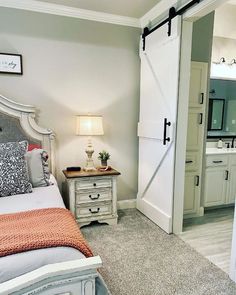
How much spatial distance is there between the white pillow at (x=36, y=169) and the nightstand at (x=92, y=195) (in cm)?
37

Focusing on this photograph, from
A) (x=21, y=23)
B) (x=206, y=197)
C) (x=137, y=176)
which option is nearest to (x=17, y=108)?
(x=21, y=23)

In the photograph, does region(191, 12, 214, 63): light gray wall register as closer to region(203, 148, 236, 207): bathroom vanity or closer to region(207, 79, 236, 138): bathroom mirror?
region(207, 79, 236, 138): bathroom mirror

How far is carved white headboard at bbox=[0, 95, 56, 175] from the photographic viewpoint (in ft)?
9.13

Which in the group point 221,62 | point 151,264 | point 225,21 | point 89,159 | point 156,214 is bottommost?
point 151,264

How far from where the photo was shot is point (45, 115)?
10.1ft

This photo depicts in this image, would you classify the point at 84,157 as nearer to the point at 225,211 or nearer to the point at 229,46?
the point at 225,211

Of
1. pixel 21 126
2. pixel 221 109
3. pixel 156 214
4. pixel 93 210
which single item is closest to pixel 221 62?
pixel 221 109

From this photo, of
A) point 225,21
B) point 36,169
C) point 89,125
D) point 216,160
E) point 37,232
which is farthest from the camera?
point 225,21

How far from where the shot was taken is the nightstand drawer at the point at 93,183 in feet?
9.50

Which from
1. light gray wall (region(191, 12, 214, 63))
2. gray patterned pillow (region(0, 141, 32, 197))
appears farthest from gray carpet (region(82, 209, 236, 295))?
light gray wall (region(191, 12, 214, 63))

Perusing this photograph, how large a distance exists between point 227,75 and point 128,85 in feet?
5.32

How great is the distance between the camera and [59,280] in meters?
1.20

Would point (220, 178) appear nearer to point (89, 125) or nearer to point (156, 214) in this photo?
point (156, 214)

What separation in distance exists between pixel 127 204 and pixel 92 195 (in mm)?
835
